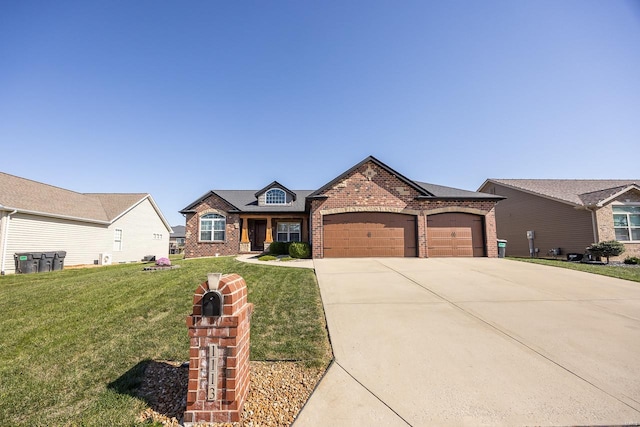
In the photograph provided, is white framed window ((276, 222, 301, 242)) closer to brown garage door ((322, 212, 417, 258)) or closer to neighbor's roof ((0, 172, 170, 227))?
brown garage door ((322, 212, 417, 258))

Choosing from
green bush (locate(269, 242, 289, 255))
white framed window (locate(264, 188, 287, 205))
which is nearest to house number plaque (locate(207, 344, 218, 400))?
green bush (locate(269, 242, 289, 255))

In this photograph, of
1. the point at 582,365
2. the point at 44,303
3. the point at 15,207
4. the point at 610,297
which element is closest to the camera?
the point at 582,365

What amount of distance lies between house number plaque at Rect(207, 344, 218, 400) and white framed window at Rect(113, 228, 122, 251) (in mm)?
22948

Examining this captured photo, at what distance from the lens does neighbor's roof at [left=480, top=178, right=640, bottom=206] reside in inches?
666

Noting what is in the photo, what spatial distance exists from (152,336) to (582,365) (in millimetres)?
6471

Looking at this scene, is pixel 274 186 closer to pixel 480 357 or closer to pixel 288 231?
pixel 288 231

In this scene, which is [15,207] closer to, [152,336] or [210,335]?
[152,336]

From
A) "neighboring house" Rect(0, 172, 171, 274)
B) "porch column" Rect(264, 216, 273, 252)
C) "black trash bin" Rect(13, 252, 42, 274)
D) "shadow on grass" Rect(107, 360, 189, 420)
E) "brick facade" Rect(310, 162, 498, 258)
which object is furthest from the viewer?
"porch column" Rect(264, 216, 273, 252)

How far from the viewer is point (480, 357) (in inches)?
152

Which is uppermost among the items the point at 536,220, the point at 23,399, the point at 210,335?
the point at 536,220

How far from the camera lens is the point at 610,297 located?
679cm

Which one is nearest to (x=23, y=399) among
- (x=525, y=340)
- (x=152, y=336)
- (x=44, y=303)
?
(x=152, y=336)

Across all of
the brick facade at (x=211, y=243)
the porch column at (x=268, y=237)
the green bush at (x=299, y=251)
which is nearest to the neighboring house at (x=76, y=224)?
the brick facade at (x=211, y=243)

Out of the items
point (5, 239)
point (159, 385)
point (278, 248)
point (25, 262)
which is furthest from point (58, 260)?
point (159, 385)
